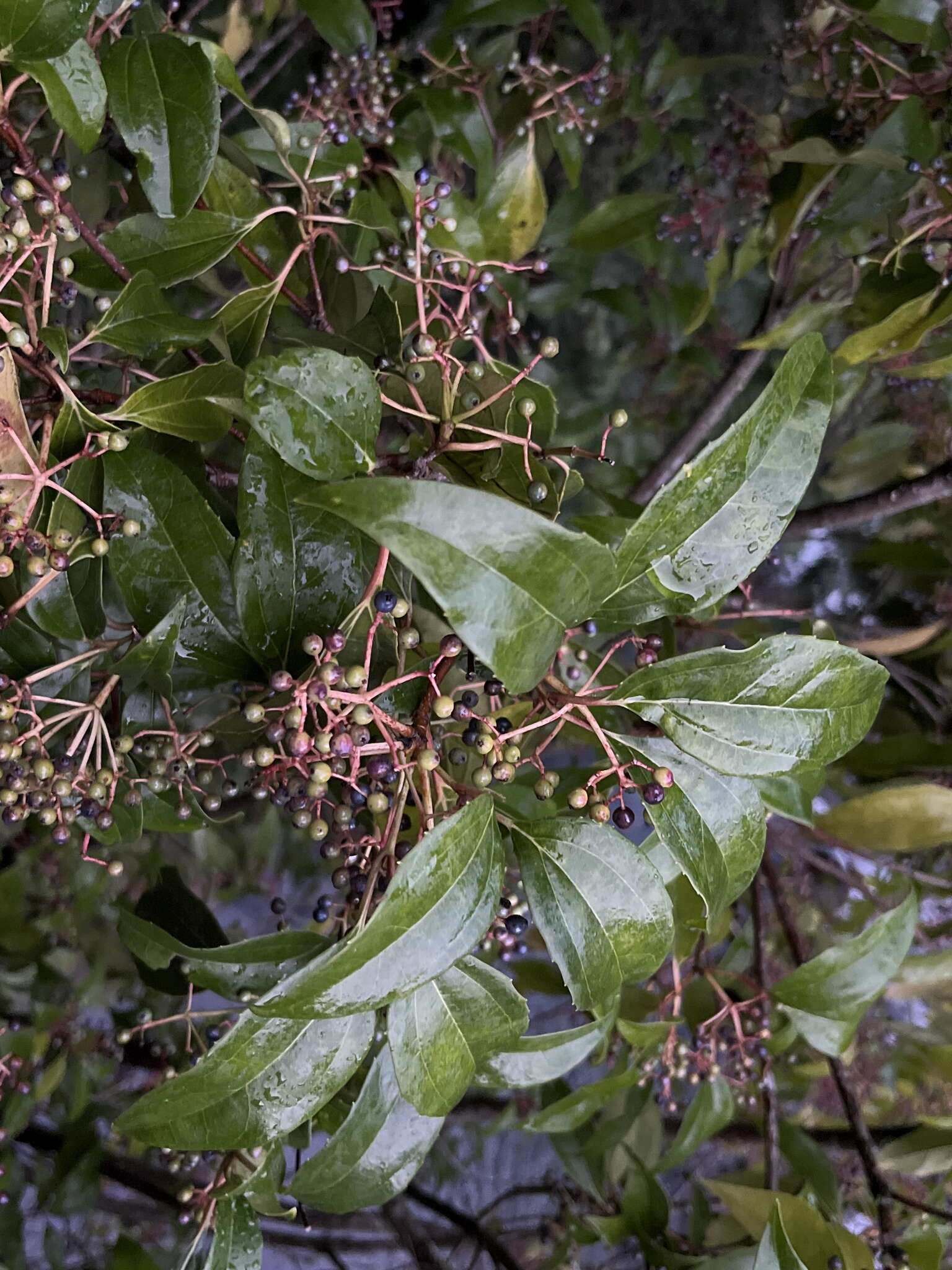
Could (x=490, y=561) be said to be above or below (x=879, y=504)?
above

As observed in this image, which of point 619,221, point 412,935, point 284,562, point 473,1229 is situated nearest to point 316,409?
point 284,562

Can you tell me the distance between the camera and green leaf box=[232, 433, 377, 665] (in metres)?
0.45

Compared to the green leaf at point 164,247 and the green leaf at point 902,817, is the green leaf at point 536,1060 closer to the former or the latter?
the green leaf at point 902,817

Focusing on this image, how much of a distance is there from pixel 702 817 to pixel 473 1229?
92 cm

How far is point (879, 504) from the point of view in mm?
902

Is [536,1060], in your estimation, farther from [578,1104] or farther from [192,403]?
[192,403]

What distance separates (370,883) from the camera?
45cm

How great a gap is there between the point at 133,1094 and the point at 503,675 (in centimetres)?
114

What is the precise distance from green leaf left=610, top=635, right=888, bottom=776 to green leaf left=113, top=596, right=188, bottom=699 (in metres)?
0.24

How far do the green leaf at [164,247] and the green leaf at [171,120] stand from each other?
20mm

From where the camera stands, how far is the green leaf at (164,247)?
21.2 inches

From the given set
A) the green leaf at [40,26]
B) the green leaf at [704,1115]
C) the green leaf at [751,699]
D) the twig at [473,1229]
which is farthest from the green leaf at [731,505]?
the twig at [473,1229]

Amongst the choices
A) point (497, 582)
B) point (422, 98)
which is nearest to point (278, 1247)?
point (497, 582)

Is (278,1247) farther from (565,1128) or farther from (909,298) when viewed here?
(909,298)
